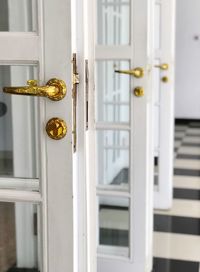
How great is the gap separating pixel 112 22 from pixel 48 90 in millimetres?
1141

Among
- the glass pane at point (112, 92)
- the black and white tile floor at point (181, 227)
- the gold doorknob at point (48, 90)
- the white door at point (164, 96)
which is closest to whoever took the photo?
the gold doorknob at point (48, 90)

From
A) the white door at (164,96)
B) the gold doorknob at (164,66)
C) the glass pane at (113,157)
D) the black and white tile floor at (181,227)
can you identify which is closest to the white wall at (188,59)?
the black and white tile floor at (181,227)

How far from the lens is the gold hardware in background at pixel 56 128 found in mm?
1085

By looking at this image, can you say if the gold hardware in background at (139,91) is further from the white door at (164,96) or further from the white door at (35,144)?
the white door at (164,96)

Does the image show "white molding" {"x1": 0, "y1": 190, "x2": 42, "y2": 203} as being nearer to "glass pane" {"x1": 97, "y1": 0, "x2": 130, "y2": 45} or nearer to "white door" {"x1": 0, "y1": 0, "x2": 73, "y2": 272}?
"white door" {"x1": 0, "y1": 0, "x2": 73, "y2": 272}

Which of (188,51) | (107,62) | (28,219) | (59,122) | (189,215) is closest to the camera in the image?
(59,122)

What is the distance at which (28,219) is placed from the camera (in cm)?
120

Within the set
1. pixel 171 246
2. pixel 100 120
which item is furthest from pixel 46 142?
pixel 171 246

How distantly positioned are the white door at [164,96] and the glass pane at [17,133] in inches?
76.8

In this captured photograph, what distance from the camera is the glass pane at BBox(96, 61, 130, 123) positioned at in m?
2.14

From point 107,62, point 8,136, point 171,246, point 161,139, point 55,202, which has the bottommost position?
point 171,246

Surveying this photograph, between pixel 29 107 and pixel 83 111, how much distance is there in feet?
0.45

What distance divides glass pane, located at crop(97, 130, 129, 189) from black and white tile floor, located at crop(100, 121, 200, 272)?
0.13 metres

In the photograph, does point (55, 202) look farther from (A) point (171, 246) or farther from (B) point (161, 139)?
(B) point (161, 139)
